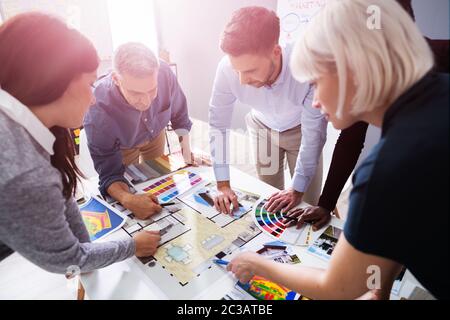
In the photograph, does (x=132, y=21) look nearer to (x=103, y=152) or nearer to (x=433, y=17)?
(x=103, y=152)

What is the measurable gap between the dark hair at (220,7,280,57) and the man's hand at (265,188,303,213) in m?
0.58

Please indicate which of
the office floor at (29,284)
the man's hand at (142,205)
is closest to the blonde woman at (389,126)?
the man's hand at (142,205)

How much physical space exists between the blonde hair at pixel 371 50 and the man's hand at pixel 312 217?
0.59 meters

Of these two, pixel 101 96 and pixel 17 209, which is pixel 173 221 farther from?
pixel 101 96

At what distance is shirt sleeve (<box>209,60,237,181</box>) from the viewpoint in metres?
1.33

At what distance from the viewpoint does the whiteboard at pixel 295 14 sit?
93.3 inches

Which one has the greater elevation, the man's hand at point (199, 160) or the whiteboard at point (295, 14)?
the whiteboard at point (295, 14)

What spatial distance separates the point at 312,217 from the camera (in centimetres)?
108

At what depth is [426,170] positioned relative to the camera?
18.4 inches

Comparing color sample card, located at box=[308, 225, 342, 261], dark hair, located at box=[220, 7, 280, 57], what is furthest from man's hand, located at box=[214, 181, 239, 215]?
dark hair, located at box=[220, 7, 280, 57]

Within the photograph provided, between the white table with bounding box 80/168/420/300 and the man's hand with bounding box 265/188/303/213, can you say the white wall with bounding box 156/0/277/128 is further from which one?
the white table with bounding box 80/168/420/300

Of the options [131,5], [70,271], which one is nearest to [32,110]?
[70,271]

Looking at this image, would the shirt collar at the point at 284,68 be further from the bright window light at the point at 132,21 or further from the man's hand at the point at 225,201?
the bright window light at the point at 132,21
